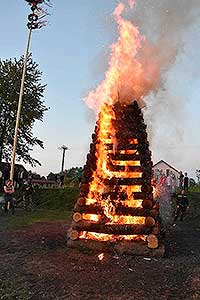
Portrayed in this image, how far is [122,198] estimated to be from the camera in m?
10.6

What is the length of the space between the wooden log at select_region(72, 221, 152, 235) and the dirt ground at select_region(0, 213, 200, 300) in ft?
2.60

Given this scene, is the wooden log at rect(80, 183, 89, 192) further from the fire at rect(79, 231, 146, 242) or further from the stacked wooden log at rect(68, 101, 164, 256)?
the fire at rect(79, 231, 146, 242)

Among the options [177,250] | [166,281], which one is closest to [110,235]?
[177,250]

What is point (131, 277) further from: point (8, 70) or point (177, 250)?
point (8, 70)

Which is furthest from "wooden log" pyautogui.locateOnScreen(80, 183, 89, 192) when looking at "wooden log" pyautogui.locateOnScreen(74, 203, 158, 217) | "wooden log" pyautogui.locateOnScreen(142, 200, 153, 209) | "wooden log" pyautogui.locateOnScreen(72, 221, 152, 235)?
"wooden log" pyautogui.locateOnScreen(142, 200, 153, 209)

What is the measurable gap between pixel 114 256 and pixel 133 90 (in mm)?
5618

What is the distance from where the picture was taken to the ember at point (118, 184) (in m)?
10.0

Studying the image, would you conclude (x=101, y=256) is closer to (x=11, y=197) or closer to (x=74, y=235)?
(x=74, y=235)

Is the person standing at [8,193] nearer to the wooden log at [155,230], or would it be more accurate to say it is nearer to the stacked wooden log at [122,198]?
the stacked wooden log at [122,198]

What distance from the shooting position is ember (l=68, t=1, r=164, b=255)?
32.8 ft

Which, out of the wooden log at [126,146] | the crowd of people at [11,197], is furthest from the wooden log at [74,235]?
the crowd of people at [11,197]

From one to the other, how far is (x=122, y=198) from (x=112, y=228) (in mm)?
1025

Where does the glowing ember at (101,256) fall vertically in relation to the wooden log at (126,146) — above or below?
below

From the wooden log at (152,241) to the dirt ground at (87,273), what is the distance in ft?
1.60
